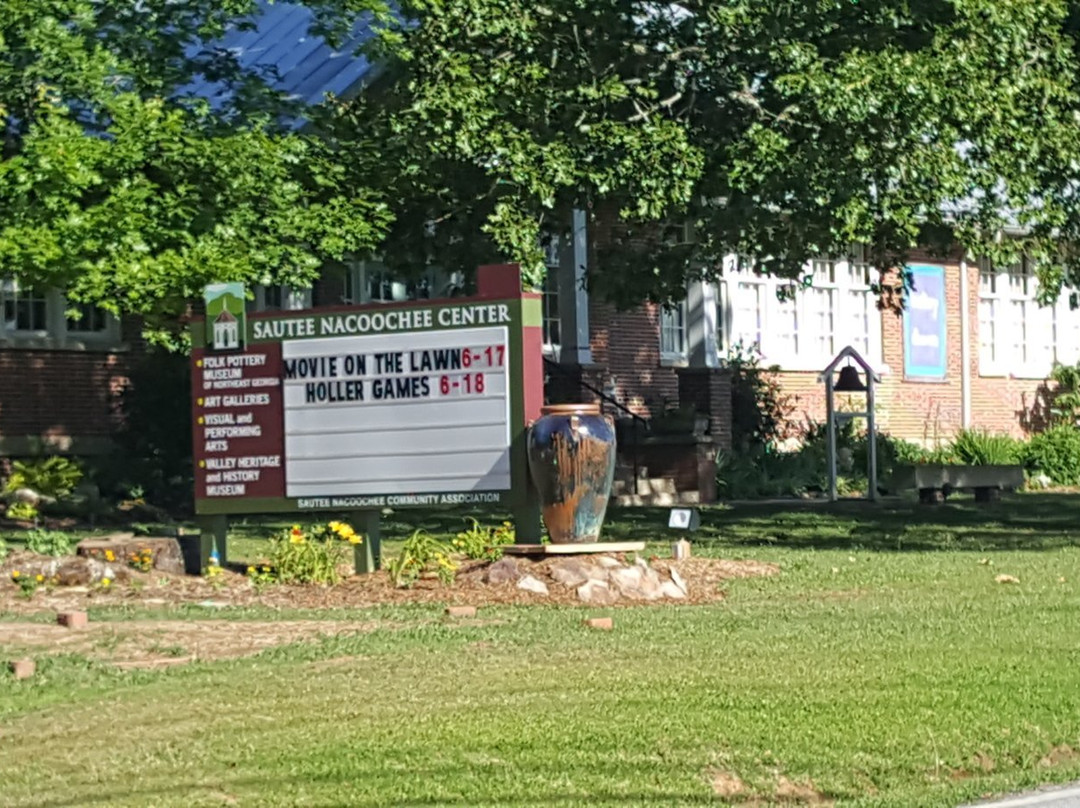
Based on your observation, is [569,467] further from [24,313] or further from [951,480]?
[951,480]

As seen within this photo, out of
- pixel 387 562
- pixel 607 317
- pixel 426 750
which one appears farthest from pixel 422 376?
pixel 607 317

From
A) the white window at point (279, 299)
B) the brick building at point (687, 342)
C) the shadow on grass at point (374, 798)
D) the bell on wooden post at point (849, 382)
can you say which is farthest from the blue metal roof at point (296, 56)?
the shadow on grass at point (374, 798)

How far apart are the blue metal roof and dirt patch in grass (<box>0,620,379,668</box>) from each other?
10.2m

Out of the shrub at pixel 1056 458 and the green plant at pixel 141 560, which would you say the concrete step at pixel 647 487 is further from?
the green plant at pixel 141 560

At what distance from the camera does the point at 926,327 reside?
4091 centimetres

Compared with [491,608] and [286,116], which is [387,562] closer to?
[491,608]

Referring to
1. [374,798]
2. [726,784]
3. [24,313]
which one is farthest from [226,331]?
[374,798]

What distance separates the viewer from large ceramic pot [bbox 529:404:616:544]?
56.2 feet

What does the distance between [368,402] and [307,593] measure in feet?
5.86

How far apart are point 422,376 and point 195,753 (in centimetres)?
809

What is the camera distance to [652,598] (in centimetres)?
1678

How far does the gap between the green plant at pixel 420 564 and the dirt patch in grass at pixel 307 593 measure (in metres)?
0.08

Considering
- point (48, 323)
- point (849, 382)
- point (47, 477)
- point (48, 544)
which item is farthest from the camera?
point (849, 382)

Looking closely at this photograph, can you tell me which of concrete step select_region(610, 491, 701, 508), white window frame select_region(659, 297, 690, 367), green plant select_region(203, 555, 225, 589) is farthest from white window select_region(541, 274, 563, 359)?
green plant select_region(203, 555, 225, 589)
